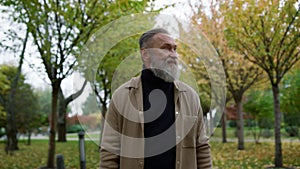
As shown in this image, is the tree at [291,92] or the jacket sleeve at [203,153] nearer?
the jacket sleeve at [203,153]

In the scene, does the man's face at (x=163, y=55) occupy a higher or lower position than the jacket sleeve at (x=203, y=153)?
higher

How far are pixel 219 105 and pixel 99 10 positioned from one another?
6.18m

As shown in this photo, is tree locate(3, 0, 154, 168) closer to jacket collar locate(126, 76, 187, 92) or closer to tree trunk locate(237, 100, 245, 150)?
jacket collar locate(126, 76, 187, 92)

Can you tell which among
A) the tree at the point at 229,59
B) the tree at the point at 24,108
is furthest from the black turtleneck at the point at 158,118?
the tree at the point at 24,108

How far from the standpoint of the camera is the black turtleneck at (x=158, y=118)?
2201mm

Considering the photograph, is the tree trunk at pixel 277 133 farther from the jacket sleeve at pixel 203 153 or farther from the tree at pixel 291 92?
the jacket sleeve at pixel 203 153

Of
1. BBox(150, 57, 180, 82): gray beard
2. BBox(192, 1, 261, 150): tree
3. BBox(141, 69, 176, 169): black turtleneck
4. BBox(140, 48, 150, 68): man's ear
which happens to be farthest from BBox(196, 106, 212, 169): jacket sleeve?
BBox(192, 1, 261, 150): tree

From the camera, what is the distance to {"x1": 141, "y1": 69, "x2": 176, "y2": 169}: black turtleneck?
2201 millimetres

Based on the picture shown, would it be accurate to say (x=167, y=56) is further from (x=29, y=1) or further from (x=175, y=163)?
(x=29, y=1)

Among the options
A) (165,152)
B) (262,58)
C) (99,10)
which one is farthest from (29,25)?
(165,152)

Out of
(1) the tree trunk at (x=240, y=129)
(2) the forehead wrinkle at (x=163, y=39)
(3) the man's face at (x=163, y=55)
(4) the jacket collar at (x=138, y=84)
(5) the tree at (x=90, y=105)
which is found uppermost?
(2) the forehead wrinkle at (x=163, y=39)

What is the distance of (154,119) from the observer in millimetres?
2230

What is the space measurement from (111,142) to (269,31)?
26.3 feet

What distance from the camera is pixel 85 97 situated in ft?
9.57
